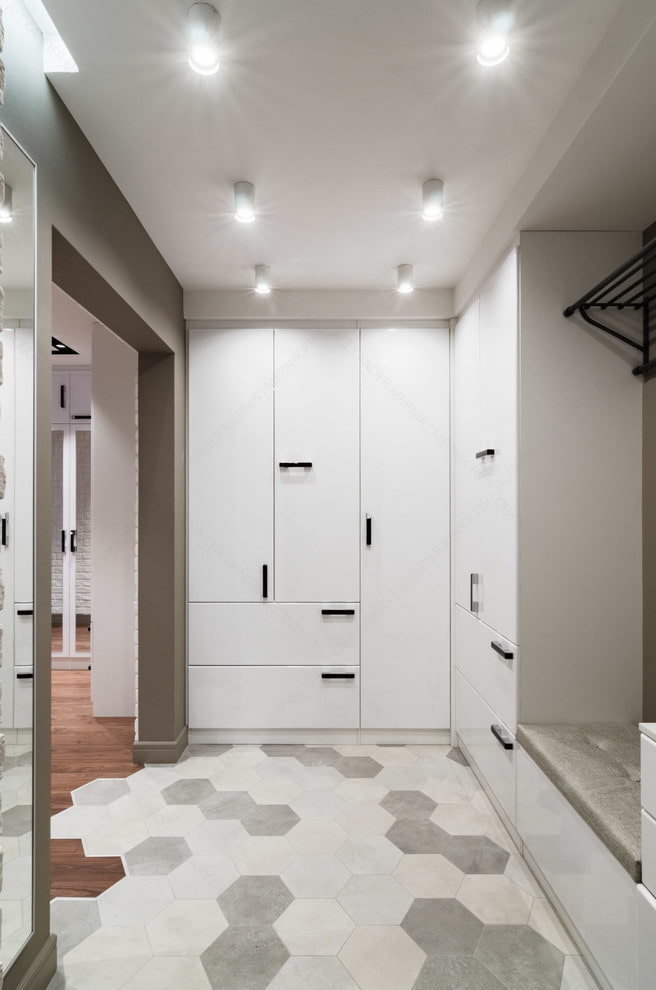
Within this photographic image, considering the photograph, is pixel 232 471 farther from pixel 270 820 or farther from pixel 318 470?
pixel 270 820

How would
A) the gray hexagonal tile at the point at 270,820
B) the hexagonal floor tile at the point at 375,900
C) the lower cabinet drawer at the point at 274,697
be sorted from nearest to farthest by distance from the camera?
1. the hexagonal floor tile at the point at 375,900
2. the gray hexagonal tile at the point at 270,820
3. the lower cabinet drawer at the point at 274,697

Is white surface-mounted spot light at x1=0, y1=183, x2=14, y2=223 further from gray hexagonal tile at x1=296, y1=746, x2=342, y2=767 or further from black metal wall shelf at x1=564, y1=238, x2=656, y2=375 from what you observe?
gray hexagonal tile at x1=296, y1=746, x2=342, y2=767

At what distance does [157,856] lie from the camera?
2.31 meters

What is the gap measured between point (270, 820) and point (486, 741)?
1.04 m

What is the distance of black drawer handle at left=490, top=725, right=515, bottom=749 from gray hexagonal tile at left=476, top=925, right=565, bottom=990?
612 mm

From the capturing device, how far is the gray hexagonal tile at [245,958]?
5.58ft

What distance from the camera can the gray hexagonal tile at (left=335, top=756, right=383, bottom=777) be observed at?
3039mm

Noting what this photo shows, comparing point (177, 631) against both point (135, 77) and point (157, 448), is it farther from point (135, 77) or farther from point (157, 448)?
point (135, 77)

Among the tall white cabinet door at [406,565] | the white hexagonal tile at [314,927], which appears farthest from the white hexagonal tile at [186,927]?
the tall white cabinet door at [406,565]

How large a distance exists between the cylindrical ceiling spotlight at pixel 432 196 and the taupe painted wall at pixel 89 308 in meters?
1.21

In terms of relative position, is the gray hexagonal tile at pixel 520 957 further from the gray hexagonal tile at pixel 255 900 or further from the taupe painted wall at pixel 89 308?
the taupe painted wall at pixel 89 308

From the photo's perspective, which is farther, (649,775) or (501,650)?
(501,650)

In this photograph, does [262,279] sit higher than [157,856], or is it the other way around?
[262,279]

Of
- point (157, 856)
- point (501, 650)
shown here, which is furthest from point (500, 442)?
point (157, 856)
